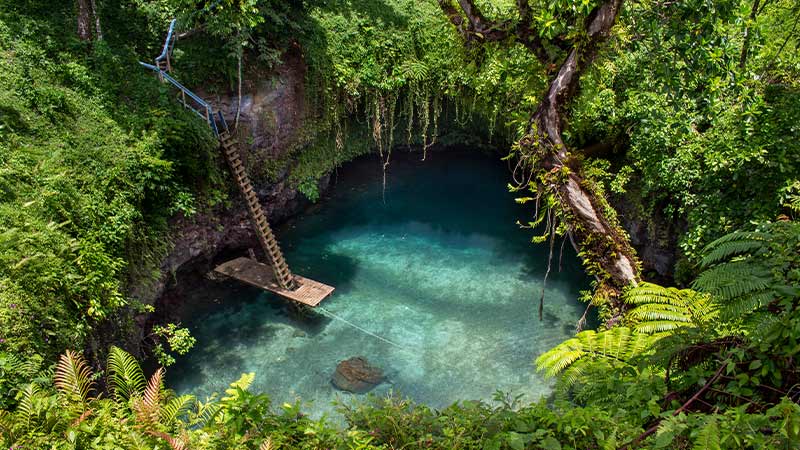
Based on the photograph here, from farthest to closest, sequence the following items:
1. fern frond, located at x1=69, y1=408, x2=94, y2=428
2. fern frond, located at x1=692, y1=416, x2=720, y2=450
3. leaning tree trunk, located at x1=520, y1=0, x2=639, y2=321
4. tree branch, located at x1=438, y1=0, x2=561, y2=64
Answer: tree branch, located at x1=438, y1=0, x2=561, y2=64 < leaning tree trunk, located at x1=520, y1=0, x2=639, y2=321 < fern frond, located at x1=69, y1=408, x2=94, y2=428 < fern frond, located at x1=692, y1=416, x2=720, y2=450

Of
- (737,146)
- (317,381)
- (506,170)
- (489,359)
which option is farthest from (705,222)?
(506,170)

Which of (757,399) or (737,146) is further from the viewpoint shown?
(737,146)

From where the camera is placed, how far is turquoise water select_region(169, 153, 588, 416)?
9039 mm

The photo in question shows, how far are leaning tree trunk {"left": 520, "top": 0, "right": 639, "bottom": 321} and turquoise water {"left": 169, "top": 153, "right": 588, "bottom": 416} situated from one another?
2847mm

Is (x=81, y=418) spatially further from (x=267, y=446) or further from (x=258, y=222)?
(x=258, y=222)

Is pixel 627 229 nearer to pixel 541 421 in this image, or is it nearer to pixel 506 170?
pixel 506 170

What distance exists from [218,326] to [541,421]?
8.29m

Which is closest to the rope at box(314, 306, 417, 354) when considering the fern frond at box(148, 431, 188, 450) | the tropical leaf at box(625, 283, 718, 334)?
the tropical leaf at box(625, 283, 718, 334)

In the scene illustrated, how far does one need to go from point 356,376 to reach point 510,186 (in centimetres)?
459

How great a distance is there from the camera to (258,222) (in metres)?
11.0

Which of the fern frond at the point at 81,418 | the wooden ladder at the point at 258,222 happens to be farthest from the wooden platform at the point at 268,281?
the fern frond at the point at 81,418

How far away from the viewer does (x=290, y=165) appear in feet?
45.3

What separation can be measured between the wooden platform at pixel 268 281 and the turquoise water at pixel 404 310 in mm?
346

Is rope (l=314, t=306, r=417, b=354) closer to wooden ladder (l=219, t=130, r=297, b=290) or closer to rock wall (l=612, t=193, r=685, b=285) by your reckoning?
wooden ladder (l=219, t=130, r=297, b=290)
